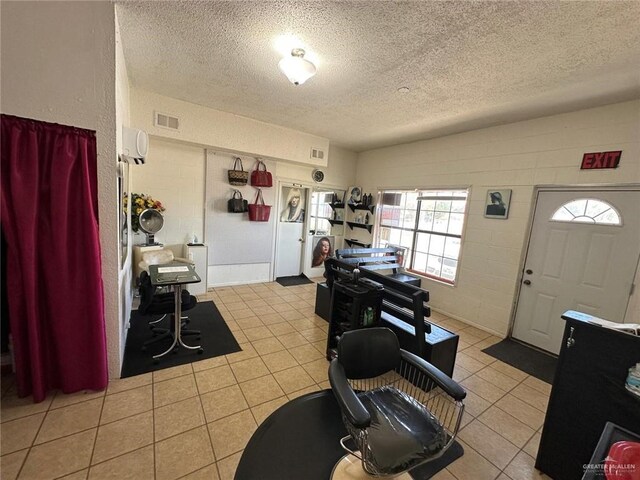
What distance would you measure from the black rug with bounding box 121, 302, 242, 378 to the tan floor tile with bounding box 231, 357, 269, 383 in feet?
0.82

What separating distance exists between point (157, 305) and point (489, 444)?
9.81 feet

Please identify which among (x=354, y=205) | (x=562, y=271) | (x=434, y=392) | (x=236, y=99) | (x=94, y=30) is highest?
(x=236, y=99)

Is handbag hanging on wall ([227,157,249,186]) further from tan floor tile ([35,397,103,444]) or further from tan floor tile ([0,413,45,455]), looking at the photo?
tan floor tile ([0,413,45,455])

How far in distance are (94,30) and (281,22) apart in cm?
127

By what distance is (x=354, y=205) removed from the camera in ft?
19.1

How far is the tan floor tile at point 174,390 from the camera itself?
2025mm

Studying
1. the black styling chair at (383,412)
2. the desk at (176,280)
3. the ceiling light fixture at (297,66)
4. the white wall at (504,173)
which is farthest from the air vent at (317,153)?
the black styling chair at (383,412)

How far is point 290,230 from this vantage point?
5.43m

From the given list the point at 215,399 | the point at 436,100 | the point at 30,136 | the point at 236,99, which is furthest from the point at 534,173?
the point at 30,136

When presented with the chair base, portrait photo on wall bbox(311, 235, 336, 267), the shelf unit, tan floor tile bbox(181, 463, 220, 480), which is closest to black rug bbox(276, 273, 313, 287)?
portrait photo on wall bbox(311, 235, 336, 267)

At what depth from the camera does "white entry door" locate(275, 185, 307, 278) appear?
17.3 feet

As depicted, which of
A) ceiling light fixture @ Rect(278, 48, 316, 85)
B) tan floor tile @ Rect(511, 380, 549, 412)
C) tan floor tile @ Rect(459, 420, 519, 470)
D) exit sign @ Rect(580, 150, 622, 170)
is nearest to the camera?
tan floor tile @ Rect(459, 420, 519, 470)

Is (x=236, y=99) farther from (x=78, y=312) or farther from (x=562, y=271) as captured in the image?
(x=562, y=271)

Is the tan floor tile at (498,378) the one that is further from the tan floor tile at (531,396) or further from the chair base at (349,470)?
the chair base at (349,470)
